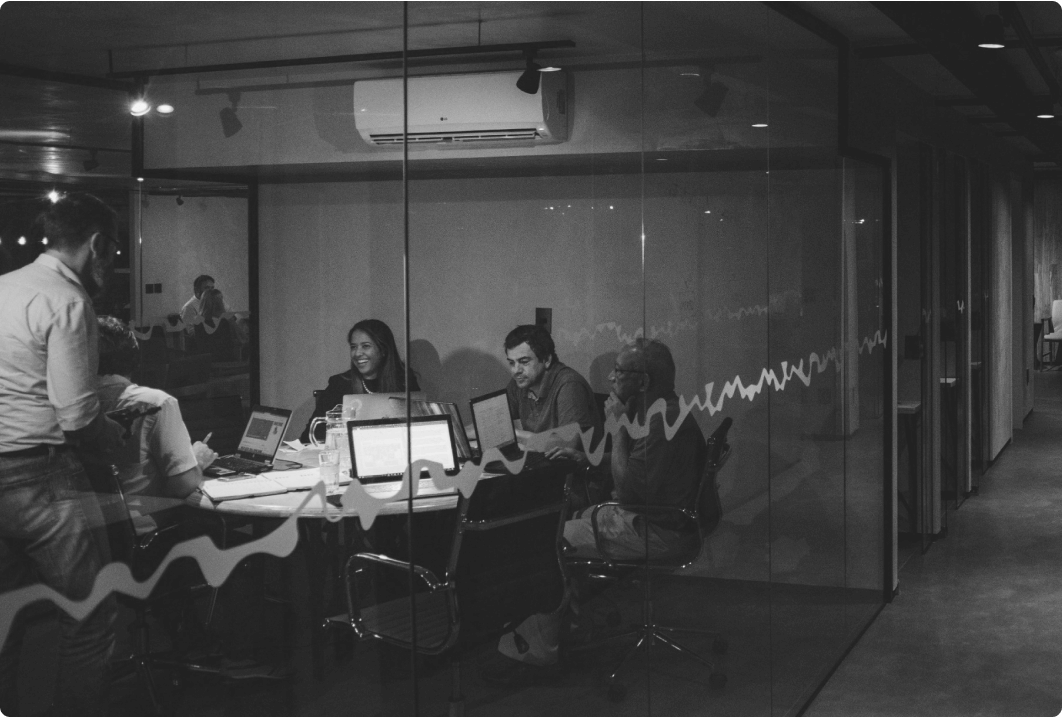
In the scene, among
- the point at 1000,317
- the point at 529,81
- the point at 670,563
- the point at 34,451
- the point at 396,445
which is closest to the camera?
the point at 34,451

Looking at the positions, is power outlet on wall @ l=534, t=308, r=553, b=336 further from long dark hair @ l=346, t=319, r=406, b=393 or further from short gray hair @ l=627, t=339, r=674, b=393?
short gray hair @ l=627, t=339, r=674, b=393

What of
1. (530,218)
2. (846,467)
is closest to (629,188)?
(530,218)

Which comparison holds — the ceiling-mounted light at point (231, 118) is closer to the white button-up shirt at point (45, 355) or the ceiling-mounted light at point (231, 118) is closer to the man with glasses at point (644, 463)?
the white button-up shirt at point (45, 355)

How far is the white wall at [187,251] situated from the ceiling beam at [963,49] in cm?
315

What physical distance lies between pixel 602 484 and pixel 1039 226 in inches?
707

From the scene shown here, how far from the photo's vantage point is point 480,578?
2689 mm

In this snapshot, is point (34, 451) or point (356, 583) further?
point (356, 583)

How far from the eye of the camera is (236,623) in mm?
2045

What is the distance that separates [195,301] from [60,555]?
44cm

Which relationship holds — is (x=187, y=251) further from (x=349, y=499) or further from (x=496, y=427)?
(x=496, y=427)

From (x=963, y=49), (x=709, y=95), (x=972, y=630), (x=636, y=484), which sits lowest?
(x=972, y=630)

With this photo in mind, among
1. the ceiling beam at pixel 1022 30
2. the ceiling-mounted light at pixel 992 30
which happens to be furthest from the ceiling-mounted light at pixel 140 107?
the ceiling-mounted light at pixel 992 30

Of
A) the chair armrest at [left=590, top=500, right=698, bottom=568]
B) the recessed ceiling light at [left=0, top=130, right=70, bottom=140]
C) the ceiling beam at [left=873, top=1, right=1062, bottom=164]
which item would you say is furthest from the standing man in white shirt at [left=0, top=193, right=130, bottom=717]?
the ceiling beam at [left=873, top=1, right=1062, bottom=164]

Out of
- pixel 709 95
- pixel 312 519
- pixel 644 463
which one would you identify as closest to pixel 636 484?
pixel 644 463
